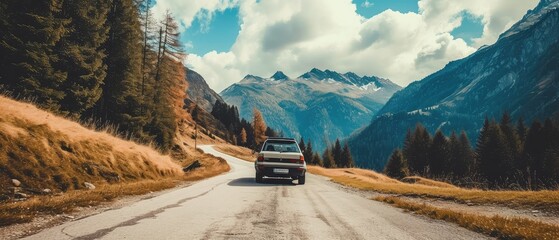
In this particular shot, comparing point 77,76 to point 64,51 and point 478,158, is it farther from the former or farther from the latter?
point 478,158

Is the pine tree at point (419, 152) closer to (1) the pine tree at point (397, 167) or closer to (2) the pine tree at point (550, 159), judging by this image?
(1) the pine tree at point (397, 167)

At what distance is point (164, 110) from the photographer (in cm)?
3775

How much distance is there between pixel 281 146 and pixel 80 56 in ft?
45.7

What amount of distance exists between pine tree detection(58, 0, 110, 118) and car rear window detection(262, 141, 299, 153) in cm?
1263

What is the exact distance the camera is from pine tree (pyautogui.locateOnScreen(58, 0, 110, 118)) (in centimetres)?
2127

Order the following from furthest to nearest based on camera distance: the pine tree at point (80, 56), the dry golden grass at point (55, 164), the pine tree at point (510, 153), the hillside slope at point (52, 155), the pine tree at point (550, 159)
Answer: the pine tree at point (510, 153), the pine tree at point (550, 159), the pine tree at point (80, 56), the hillside slope at point (52, 155), the dry golden grass at point (55, 164)

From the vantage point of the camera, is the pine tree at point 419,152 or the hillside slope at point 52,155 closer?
the hillside slope at point 52,155

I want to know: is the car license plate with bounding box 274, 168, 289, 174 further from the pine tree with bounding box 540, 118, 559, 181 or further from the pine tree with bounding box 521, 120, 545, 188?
the pine tree with bounding box 521, 120, 545, 188

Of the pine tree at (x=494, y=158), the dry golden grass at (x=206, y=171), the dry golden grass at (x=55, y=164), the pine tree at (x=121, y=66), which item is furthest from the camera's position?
the pine tree at (x=494, y=158)

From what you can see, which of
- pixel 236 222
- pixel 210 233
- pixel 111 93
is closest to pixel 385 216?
pixel 236 222

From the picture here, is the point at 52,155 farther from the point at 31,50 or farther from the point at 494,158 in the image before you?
the point at 494,158

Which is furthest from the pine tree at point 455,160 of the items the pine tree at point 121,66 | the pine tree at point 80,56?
the pine tree at point 80,56

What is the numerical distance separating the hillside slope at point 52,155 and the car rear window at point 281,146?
623 centimetres

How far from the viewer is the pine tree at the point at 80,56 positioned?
21.3 metres
